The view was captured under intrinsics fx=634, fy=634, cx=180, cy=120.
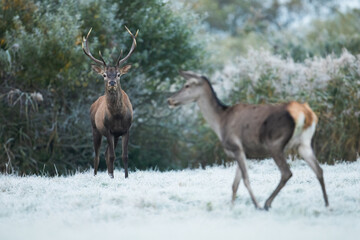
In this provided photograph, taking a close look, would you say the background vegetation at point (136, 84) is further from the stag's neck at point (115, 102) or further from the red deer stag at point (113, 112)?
the stag's neck at point (115, 102)

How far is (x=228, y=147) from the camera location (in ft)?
22.3

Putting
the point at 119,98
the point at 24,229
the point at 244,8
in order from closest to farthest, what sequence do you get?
the point at 24,229
the point at 119,98
the point at 244,8

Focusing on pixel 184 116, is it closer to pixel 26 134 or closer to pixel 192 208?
pixel 26 134

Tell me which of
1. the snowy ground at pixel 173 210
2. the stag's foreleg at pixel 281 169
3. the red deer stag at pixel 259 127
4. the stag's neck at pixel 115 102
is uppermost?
the red deer stag at pixel 259 127

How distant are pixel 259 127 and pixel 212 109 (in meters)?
0.71

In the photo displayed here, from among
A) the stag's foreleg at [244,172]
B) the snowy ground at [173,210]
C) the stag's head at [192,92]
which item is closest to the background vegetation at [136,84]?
the snowy ground at [173,210]

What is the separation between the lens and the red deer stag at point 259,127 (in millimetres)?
6438

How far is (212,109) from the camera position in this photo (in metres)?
7.14

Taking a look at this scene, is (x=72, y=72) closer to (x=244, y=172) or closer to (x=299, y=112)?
(x=244, y=172)

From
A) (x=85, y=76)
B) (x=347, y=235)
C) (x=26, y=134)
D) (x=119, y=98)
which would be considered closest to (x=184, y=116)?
(x=85, y=76)

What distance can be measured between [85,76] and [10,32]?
6.00 ft

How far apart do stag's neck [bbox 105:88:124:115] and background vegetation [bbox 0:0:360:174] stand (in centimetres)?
282

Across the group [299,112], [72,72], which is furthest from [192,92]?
[72,72]

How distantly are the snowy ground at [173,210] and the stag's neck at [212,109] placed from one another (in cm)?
83
